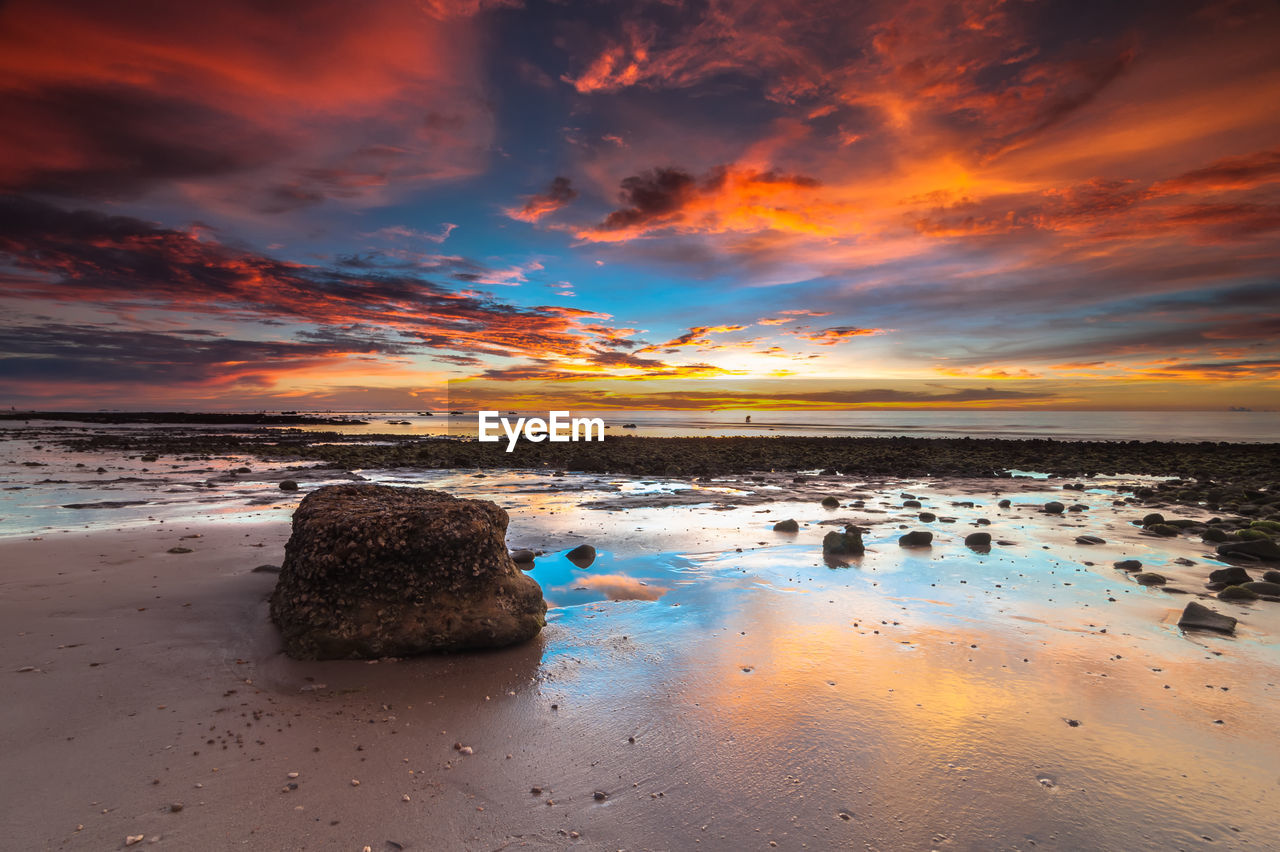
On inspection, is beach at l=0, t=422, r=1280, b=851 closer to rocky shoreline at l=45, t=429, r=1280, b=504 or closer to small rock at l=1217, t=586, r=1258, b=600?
small rock at l=1217, t=586, r=1258, b=600

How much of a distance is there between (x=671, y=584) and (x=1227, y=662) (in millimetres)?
6185

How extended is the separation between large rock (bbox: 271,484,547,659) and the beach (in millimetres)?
286

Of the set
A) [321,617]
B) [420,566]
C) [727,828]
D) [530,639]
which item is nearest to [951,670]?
[727,828]

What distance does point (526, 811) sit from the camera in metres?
3.60

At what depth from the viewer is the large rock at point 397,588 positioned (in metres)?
5.83

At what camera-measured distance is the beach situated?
138 inches

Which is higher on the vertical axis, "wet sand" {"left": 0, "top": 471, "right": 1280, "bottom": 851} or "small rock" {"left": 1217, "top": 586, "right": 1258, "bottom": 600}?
"small rock" {"left": 1217, "top": 586, "right": 1258, "bottom": 600}

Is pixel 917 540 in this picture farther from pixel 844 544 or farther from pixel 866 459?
pixel 866 459

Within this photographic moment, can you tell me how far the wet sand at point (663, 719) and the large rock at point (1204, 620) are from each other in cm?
29

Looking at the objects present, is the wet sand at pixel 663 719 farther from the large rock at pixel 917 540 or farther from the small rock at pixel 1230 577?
the large rock at pixel 917 540

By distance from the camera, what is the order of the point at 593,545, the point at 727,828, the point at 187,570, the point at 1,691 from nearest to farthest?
the point at 727,828, the point at 1,691, the point at 187,570, the point at 593,545

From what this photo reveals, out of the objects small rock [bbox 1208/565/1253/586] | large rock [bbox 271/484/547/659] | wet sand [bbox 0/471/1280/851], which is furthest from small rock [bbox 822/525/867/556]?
large rock [bbox 271/484/547/659]

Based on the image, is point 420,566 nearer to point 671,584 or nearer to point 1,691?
point 1,691

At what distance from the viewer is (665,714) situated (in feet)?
15.9
